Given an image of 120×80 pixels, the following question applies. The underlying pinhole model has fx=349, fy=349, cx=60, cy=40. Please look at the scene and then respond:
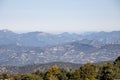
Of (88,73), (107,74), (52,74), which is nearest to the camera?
(88,73)

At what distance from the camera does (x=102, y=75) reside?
110875 millimetres

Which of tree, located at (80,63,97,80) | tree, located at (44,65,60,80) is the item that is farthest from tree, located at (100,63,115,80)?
tree, located at (44,65,60,80)

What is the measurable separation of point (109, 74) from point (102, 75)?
3405 mm

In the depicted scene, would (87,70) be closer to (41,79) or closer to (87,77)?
(87,77)

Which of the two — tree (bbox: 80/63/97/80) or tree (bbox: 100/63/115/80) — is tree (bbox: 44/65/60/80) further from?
A: tree (bbox: 100/63/115/80)

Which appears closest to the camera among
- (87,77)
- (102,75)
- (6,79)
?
(87,77)

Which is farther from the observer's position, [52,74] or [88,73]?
[52,74]

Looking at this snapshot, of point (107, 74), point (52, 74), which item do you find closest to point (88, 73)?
point (107, 74)

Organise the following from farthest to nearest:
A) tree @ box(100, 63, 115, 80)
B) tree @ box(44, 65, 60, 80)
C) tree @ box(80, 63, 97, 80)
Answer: tree @ box(44, 65, 60, 80) → tree @ box(100, 63, 115, 80) → tree @ box(80, 63, 97, 80)

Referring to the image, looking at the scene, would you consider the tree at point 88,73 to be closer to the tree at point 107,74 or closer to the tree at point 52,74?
the tree at point 107,74

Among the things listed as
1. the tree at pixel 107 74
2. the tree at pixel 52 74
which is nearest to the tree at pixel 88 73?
the tree at pixel 107 74

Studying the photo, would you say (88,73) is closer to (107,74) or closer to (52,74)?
(107,74)

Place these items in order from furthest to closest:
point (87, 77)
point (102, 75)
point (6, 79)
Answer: point (6, 79), point (102, 75), point (87, 77)

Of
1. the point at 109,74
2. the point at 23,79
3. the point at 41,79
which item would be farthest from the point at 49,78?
the point at 109,74
